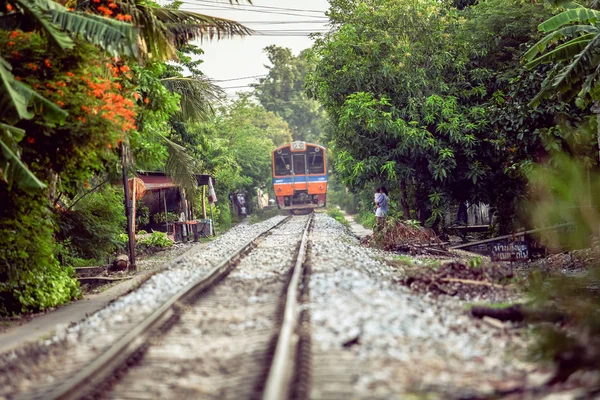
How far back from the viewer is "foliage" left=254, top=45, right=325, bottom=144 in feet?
273

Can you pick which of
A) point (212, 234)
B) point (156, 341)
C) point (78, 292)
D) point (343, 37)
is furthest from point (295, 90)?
point (156, 341)

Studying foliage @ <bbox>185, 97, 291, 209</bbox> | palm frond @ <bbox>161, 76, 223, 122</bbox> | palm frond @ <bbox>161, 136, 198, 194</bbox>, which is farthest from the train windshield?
palm frond @ <bbox>161, 76, 223, 122</bbox>

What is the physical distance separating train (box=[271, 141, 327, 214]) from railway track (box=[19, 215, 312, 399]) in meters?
32.2

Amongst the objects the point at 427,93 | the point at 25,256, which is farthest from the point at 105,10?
the point at 427,93

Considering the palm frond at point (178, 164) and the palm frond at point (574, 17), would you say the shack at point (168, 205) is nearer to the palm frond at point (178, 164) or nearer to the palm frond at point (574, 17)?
the palm frond at point (178, 164)

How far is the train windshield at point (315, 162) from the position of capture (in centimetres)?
4275

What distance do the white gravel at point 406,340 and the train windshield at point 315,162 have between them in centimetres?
3255

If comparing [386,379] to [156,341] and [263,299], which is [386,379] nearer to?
[156,341]

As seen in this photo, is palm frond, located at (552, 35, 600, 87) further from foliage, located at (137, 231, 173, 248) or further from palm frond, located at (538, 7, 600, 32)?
foliage, located at (137, 231, 173, 248)

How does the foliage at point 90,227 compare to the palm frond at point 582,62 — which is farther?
the foliage at point 90,227

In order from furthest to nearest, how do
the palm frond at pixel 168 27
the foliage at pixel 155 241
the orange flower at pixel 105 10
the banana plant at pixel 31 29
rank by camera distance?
the foliage at pixel 155 241
the palm frond at pixel 168 27
the orange flower at pixel 105 10
the banana plant at pixel 31 29

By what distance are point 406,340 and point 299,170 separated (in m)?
36.1

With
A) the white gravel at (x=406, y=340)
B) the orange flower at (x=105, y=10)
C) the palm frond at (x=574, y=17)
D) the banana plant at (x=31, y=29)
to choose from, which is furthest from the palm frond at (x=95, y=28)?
the palm frond at (x=574, y=17)

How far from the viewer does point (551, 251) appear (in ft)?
59.7
